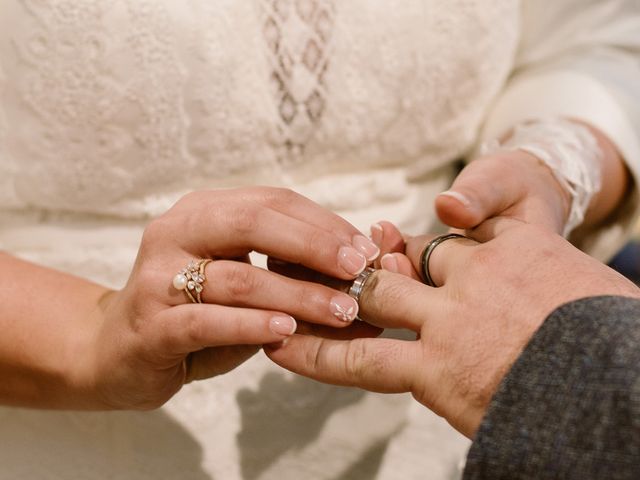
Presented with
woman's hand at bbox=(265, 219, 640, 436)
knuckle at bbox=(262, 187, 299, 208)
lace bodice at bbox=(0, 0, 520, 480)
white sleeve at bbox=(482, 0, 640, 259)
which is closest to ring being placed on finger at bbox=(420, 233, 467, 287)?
woman's hand at bbox=(265, 219, 640, 436)

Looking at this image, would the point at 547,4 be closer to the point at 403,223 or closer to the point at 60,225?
the point at 403,223

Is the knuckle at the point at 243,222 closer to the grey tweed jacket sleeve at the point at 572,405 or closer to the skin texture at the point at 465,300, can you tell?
the skin texture at the point at 465,300

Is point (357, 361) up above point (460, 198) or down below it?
below

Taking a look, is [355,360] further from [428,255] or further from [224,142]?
[224,142]

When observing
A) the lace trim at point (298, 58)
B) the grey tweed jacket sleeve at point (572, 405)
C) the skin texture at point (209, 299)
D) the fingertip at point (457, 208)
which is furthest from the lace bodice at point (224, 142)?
the grey tweed jacket sleeve at point (572, 405)

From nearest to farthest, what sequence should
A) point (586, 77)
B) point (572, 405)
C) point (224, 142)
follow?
1. point (572, 405)
2. point (224, 142)
3. point (586, 77)

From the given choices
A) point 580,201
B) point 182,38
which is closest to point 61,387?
point 182,38

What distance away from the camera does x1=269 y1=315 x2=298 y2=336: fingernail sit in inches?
22.4

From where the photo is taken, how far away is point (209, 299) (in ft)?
1.89

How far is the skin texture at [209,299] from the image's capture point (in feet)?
1.87

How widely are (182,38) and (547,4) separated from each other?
0.58 metres

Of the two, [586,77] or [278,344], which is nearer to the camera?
[278,344]

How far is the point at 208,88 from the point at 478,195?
1.01 feet

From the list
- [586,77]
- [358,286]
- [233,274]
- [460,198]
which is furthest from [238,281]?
[586,77]
